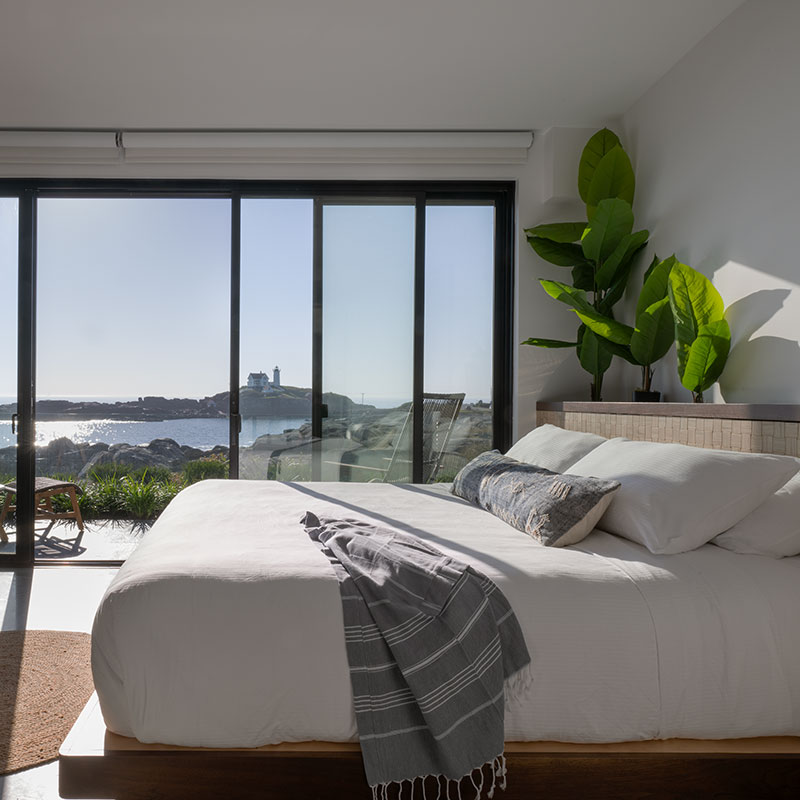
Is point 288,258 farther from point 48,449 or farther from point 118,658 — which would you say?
point 118,658

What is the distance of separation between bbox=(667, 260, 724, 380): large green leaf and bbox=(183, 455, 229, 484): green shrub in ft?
12.4

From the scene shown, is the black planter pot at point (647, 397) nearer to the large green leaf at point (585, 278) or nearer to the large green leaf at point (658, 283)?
the large green leaf at point (658, 283)

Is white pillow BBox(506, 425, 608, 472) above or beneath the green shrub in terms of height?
above

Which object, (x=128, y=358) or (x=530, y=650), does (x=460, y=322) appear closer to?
(x=128, y=358)

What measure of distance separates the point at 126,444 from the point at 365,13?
388 centimetres

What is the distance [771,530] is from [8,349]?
444 centimetres

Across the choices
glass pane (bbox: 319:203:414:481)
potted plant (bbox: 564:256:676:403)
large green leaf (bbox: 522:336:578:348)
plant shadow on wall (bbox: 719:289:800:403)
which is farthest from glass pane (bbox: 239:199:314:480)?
plant shadow on wall (bbox: 719:289:800:403)

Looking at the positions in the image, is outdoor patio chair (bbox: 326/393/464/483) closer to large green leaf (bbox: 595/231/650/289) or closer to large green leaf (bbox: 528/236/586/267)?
large green leaf (bbox: 528/236/586/267)

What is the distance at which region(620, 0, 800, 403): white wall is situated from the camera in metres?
2.53

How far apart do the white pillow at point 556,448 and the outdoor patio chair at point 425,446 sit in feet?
4.05

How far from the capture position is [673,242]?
3426mm

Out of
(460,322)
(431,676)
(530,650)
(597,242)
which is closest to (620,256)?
(597,242)

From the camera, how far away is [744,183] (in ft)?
9.23

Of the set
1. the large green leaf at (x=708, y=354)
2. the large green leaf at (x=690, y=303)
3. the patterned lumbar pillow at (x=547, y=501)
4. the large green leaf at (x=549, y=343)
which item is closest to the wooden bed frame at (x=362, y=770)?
the patterned lumbar pillow at (x=547, y=501)
